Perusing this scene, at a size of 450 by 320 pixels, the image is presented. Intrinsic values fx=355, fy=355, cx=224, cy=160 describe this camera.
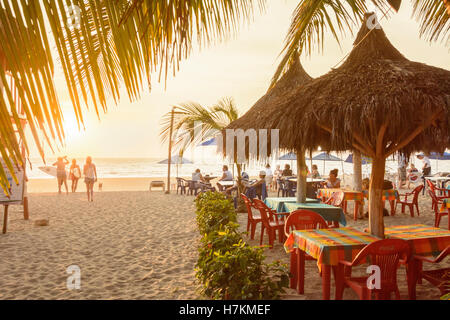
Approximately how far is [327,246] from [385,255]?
0.53m

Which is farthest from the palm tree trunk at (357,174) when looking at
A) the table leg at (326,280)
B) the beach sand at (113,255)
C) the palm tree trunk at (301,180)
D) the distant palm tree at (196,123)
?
the table leg at (326,280)

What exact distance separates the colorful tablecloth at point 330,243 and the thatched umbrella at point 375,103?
347mm

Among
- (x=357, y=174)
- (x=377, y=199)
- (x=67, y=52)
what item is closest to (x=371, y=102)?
(x=377, y=199)

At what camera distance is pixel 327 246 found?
349 cm

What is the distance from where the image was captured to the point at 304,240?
3992mm

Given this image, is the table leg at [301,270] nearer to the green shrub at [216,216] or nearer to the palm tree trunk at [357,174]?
the green shrub at [216,216]

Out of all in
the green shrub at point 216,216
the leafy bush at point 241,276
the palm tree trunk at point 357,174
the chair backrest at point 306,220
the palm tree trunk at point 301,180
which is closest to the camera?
the leafy bush at point 241,276

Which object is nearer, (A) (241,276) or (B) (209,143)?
(A) (241,276)

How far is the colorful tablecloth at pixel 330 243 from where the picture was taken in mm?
3488

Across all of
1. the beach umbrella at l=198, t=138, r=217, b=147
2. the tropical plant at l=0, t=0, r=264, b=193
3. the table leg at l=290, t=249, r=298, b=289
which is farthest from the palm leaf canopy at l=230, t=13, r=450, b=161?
the beach umbrella at l=198, t=138, r=217, b=147

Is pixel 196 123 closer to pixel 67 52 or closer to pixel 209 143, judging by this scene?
pixel 209 143

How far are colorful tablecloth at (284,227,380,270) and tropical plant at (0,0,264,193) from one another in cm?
261

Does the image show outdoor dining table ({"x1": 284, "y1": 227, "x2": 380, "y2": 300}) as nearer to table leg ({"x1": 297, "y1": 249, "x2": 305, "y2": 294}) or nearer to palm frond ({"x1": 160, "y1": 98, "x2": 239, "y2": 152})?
table leg ({"x1": 297, "y1": 249, "x2": 305, "y2": 294})
